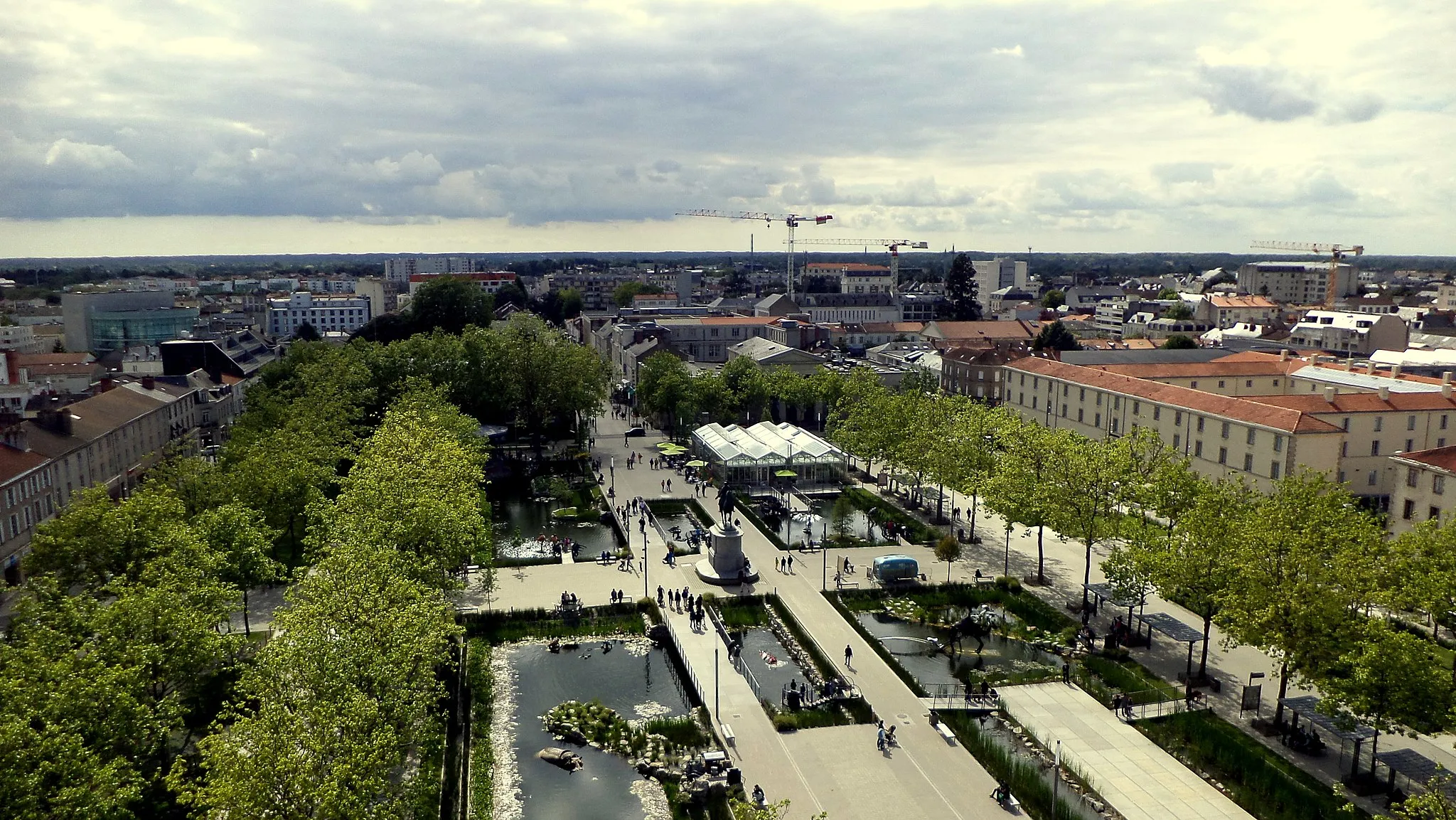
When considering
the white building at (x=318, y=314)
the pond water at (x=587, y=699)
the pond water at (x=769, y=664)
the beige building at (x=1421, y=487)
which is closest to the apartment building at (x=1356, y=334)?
the beige building at (x=1421, y=487)

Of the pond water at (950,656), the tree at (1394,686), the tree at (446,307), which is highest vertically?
the tree at (446,307)

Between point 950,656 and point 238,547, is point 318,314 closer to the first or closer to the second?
point 238,547

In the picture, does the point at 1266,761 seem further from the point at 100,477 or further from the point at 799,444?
the point at 100,477

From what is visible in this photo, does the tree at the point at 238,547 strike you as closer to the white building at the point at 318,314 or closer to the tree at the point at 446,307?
the tree at the point at 446,307

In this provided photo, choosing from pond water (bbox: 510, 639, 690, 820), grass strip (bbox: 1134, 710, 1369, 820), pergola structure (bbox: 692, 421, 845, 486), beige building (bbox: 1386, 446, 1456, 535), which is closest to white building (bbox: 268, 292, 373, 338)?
pergola structure (bbox: 692, 421, 845, 486)

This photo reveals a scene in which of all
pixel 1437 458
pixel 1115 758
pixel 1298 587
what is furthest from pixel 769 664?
pixel 1437 458

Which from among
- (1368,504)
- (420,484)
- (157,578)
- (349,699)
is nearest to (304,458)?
(420,484)

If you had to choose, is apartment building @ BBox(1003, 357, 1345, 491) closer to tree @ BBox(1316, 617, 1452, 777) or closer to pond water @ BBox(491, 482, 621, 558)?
tree @ BBox(1316, 617, 1452, 777)
